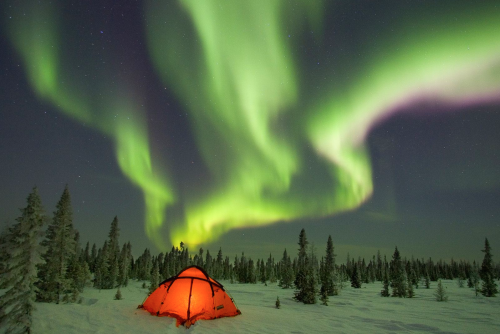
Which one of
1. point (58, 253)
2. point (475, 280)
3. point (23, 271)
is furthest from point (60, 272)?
point (475, 280)

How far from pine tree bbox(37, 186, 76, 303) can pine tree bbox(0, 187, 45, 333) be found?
19381mm

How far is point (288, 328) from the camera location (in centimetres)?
1350

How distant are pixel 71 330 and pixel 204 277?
664 cm

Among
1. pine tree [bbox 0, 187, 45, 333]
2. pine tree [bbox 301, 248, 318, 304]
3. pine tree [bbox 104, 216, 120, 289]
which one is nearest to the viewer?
pine tree [bbox 0, 187, 45, 333]

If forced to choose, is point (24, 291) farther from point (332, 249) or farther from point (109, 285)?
point (332, 249)

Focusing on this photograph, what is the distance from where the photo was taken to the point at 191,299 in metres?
14.9

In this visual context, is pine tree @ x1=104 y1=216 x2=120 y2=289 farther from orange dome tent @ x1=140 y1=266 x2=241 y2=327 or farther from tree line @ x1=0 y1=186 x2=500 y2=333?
orange dome tent @ x1=140 y1=266 x2=241 y2=327

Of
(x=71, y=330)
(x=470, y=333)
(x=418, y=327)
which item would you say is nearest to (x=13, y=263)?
(x=71, y=330)

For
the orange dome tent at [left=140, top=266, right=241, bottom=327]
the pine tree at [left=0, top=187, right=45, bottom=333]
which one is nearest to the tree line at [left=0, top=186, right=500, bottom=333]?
the pine tree at [left=0, top=187, right=45, bottom=333]

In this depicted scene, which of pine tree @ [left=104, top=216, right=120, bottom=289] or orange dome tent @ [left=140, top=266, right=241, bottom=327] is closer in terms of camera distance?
orange dome tent @ [left=140, top=266, right=241, bottom=327]

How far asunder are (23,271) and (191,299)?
749cm

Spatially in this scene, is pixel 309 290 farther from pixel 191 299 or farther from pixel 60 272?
pixel 60 272

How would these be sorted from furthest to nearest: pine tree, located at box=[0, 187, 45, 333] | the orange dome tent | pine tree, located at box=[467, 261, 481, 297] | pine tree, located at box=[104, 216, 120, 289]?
pine tree, located at box=[104, 216, 120, 289] → pine tree, located at box=[467, 261, 481, 297] → the orange dome tent → pine tree, located at box=[0, 187, 45, 333]

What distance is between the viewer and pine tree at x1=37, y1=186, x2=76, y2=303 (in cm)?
2794
